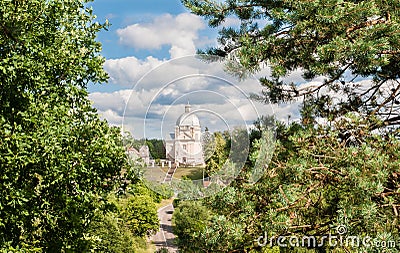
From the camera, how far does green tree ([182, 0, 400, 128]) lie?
8.70 ft

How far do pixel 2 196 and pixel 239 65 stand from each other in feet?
8.92

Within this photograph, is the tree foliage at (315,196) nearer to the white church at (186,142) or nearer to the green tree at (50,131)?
the white church at (186,142)

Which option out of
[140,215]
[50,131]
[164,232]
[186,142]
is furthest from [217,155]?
[164,232]

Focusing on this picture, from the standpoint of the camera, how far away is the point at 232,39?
3.58m

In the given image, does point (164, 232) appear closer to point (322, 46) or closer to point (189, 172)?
point (189, 172)

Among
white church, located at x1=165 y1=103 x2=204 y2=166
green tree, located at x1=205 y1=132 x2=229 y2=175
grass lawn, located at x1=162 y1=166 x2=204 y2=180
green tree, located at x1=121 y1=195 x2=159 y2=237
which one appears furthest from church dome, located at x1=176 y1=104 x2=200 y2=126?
green tree, located at x1=121 y1=195 x2=159 y2=237

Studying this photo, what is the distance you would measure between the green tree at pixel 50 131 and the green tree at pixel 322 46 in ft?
5.90

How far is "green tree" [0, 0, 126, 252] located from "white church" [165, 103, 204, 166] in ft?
5.38

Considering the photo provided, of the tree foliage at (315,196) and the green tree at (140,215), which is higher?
the tree foliage at (315,196)

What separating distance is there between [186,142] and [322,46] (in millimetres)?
1118

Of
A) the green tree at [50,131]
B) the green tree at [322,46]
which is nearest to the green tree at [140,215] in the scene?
the green tree at [50,131]

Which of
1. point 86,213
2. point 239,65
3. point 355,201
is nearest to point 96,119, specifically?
point 86,213

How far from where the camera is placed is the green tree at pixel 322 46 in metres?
2.65

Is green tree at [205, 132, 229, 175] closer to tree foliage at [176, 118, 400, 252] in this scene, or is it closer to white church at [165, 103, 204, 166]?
white church at [165, 103, 204, 166]
